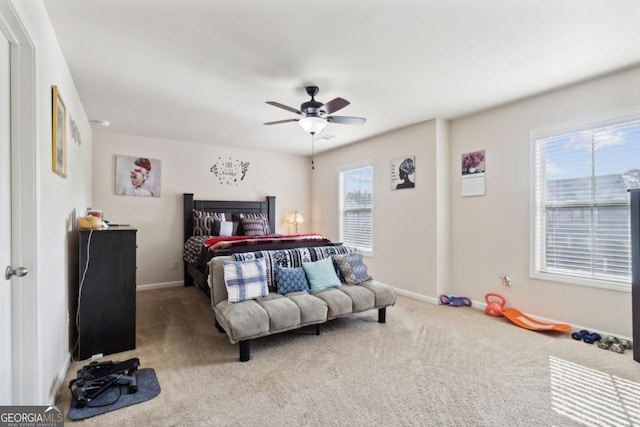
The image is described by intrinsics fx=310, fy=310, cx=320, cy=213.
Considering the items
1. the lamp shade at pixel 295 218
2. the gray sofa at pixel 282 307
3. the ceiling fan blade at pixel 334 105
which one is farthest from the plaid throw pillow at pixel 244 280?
the lamp shade at pixel 295 218

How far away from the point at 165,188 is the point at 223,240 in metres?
1.94

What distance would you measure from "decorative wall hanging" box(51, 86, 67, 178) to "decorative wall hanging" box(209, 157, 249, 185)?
3215 millimetres

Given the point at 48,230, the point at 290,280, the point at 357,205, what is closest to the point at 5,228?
the point at 48,230

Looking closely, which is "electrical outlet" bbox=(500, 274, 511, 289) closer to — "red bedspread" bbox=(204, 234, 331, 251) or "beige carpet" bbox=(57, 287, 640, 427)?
"beige carpet" bbox=(57, 287, 640, 427)

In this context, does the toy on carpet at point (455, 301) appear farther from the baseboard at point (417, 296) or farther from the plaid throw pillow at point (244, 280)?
the plaid throw pillow at point (244, 280)

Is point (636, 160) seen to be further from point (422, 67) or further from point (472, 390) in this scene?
point (472, 390)

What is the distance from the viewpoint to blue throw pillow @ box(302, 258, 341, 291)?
330 centimetres

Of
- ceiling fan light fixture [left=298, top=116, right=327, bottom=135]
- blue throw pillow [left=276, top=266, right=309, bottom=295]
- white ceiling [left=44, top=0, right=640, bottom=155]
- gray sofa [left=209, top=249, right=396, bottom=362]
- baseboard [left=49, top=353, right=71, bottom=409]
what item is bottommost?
baseboard [left=49, top=353, right=71, bottom=409]

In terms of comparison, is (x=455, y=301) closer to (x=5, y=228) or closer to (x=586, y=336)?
(x=586, y=336)

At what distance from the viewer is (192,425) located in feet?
5.83

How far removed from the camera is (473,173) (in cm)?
398

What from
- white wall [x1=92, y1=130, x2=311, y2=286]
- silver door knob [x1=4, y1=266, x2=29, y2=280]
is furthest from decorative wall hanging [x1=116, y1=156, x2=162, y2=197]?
silver door knob [x1=4, y1=266, x2=29, y2=280]

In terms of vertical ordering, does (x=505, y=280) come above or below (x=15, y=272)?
below

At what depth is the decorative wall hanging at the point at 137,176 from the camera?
15.7 ft
